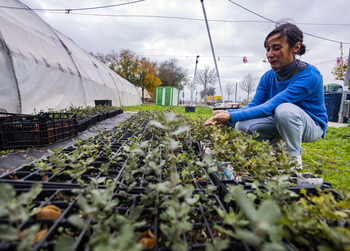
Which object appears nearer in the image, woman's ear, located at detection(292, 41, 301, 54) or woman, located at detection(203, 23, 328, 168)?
woman, located at detection(203, 23, 328, 168)

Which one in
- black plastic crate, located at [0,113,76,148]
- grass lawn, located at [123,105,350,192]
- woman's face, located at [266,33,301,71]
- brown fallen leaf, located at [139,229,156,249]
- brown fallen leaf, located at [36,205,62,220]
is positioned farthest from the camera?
black plastic crate, located at [0,113,76,148]

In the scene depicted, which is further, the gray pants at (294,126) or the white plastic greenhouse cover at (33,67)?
the white plastic greenhouse cover at (33,67)

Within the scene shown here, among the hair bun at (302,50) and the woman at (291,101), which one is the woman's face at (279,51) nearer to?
the woman at (291,101)

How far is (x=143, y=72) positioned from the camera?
93.2 ft

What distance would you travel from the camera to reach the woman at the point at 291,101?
178cm

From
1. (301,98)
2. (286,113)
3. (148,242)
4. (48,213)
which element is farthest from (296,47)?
(48,213)

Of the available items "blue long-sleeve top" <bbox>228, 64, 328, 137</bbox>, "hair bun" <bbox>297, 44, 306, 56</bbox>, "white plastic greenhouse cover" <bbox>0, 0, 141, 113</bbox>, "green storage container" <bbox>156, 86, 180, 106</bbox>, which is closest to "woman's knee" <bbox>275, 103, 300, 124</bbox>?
"blue long-sleeve top" <bbox>228, 64, 328, 137</bbox>

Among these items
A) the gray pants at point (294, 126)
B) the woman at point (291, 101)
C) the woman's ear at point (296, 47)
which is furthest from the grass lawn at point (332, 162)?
the woman's ear at point (296, 47)

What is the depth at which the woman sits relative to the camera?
178 cm

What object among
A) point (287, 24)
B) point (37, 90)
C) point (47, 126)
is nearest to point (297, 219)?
point (287, 24)

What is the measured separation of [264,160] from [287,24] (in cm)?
163

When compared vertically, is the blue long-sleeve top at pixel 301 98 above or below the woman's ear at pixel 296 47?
below

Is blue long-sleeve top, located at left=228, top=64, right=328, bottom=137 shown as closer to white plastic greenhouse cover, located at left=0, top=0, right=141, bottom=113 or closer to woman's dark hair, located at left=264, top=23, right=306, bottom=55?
woman's dark hair, located at left=264, top=23, right=306, bottom=55

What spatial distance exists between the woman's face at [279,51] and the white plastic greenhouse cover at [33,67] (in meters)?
5.46
